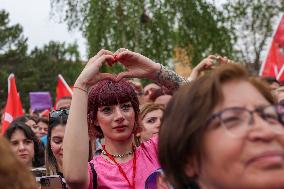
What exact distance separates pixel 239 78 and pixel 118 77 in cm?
129

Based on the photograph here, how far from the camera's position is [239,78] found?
2.29 metres

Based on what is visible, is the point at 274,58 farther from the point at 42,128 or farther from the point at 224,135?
the point at 224,135

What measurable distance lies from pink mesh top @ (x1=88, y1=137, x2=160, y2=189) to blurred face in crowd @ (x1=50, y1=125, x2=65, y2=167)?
4.50 feet

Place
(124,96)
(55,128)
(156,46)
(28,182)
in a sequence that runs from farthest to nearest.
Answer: (156,46) < (55,128) < (124,96) < (28,182)

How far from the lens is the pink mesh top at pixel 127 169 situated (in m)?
3.45

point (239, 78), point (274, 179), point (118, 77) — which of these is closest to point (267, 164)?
point (274, 179)

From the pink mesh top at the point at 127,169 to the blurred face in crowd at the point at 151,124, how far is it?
68.1 inches

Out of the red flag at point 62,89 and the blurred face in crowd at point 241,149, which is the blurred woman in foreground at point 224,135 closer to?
the blurred face in crowd at point 241,149

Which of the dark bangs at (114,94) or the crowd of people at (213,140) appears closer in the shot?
the crowd of people at (213,140)

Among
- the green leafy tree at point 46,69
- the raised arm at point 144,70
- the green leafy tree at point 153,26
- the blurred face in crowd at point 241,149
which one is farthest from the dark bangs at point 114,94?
the green leafy tree at point 46,69

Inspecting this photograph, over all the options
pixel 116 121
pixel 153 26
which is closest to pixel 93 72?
pixel 116 121

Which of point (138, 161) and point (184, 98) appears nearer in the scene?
point (184, 98)

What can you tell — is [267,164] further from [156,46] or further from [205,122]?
[156,46]

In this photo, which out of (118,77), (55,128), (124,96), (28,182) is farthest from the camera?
(55,128)
